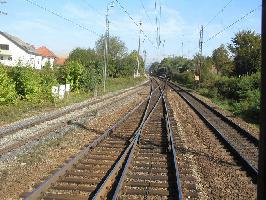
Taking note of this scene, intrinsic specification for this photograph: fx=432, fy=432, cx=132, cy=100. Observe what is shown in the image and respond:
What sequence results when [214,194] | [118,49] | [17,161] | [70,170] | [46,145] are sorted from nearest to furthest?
[214,194], [70,170], [17,161], [46,145], [118,49]

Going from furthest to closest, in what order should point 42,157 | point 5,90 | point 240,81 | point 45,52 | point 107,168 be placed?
point 45,52 < point 240,81 < point 5,90 < point 42,157 < point 107,168

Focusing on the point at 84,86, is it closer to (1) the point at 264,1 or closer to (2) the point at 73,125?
(2) the point at 73,125

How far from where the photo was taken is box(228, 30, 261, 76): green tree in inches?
2085

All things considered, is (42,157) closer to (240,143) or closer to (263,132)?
(240,143)

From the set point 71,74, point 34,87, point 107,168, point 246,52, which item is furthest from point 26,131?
point 246,52

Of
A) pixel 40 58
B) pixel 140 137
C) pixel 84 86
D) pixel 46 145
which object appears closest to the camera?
pixel 46 145

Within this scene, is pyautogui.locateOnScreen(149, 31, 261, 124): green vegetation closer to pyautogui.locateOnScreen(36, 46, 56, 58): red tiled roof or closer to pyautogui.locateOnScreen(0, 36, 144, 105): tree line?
pyautogui.locateOnScreen(0, 36, 144, 105): tree line

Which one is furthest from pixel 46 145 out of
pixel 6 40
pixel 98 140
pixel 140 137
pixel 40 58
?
pixel 40 58

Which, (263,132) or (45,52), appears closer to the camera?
(263,132)

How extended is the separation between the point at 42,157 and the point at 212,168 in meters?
4.55

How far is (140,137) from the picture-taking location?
50.3 feet

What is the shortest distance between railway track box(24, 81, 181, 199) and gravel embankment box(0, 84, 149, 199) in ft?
1.51

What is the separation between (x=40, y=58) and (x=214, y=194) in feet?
374

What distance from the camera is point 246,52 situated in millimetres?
54594
